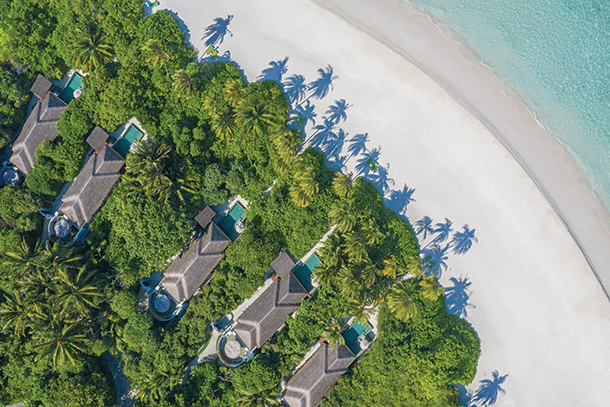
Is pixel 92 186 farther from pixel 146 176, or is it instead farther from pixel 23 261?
pixel 23 261

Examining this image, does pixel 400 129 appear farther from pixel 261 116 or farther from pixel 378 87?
pixel 261 116

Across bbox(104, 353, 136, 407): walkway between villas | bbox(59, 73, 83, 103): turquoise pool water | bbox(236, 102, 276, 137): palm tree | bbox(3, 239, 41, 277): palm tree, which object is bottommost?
bbox(104, 353, 136, 407): walkway between villas

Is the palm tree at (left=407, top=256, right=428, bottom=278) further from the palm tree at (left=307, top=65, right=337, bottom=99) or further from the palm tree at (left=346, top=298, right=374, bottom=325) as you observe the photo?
the palm tree at (left=307, top=65, right=337, bottom=99)

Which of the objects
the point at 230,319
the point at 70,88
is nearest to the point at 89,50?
the point at 70,88

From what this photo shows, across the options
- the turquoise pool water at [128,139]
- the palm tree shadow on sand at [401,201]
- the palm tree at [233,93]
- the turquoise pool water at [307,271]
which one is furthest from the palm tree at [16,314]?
the palm tree shadow on sand at [401,201]

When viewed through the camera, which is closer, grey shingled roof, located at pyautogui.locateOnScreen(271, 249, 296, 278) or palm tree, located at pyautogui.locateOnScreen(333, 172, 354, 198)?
palm tree, located at pyautogui.locateOnScreen(333, 172, 354, 198)

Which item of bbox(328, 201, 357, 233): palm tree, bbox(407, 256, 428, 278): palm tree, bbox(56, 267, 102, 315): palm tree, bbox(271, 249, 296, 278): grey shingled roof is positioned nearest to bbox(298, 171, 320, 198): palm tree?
bbox(328, 201, 357, 233): palm tree

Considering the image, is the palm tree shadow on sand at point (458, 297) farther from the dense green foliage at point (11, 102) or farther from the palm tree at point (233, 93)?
the dense green foliage at point (11, 102)

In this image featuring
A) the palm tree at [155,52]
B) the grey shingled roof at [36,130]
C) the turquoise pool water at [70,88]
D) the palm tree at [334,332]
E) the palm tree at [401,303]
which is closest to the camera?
the palm tree at [401,303]
